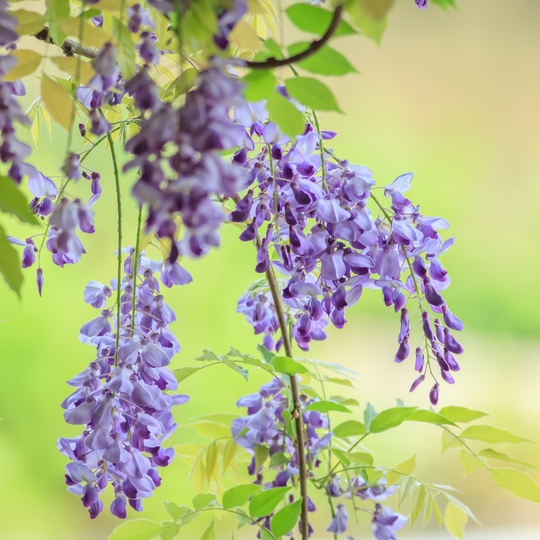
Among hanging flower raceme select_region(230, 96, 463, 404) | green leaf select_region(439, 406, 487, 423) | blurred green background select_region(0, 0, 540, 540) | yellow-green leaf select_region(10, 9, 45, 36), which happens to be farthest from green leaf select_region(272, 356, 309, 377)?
blurred green background select_region(0, 0, 540, 540)

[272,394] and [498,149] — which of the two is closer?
[272,394]

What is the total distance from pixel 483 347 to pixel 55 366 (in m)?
1.30

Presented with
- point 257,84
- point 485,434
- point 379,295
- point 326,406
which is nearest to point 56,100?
point 257,84

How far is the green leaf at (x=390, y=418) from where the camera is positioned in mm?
390

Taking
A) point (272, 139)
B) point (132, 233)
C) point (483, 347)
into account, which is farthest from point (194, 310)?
point (272, 139)

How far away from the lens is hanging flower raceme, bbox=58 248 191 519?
1.05ft

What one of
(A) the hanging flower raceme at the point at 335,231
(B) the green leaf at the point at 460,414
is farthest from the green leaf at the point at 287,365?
(B) the green leaf at the point at 460,414

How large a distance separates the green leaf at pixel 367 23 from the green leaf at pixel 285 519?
13.3 inches

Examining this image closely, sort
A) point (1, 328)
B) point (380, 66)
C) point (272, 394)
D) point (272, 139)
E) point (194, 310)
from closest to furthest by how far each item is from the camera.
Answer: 1. point (272, 139)
2. point (272, 394)
3. point (1, 328)
4. point (194, 310)
5. point (380, 66)

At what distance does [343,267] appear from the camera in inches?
13.4

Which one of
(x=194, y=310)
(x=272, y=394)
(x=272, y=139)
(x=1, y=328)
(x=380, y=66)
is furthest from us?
(x=380, y=66)

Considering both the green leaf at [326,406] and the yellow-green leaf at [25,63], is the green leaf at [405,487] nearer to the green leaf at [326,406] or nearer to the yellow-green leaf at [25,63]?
the green leaf at [326,406]

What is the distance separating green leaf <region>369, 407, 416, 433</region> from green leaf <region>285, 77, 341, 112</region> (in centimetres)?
25

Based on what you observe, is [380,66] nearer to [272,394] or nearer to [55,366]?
[55,366]
